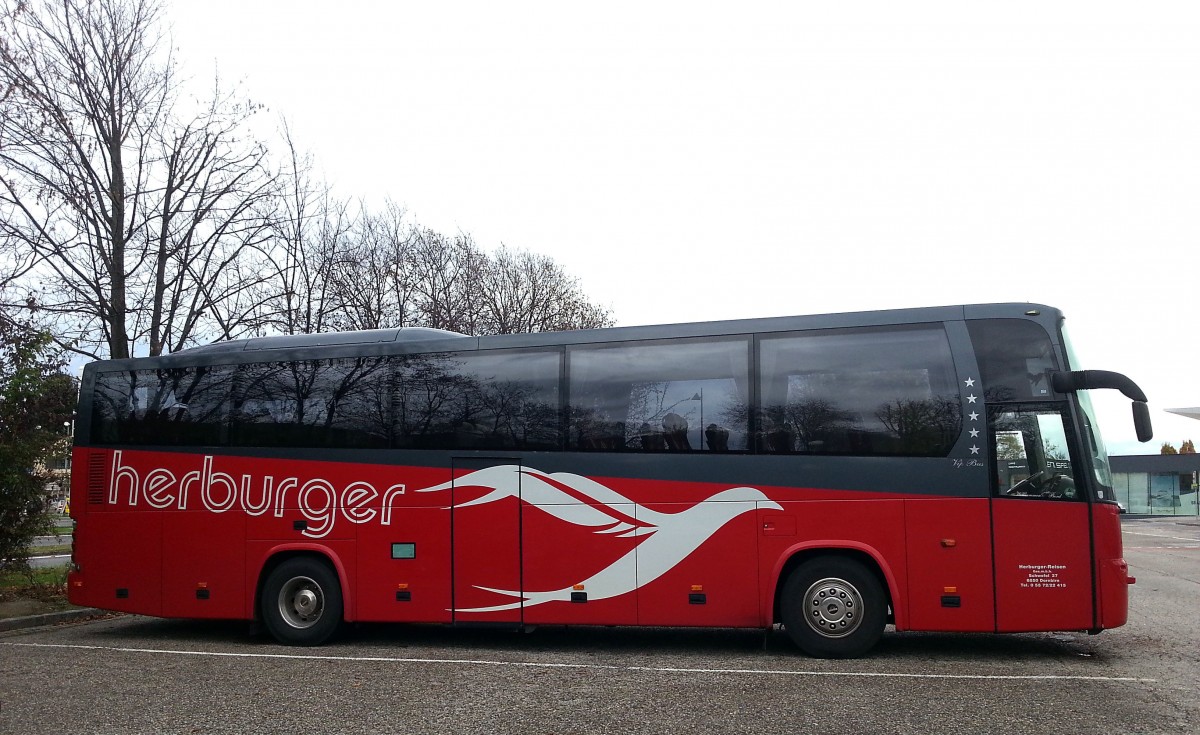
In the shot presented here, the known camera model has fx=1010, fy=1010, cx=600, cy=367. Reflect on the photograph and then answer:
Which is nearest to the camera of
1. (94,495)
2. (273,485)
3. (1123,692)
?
(1123,692)

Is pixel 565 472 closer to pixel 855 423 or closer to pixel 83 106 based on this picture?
pixel 855 423

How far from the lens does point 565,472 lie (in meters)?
10.8

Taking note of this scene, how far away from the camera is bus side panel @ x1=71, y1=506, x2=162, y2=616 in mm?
12266

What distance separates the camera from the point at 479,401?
11.2m

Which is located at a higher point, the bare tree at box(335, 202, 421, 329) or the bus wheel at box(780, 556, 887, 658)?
the bare tree at box(335, 202, 421, 329)

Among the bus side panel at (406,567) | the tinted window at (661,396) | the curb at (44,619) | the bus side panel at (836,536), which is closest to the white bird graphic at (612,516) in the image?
the bus side panel at (836,536)

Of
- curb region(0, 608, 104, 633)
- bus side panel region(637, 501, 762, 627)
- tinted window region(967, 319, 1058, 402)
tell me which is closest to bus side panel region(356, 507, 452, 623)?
bus side panel region(637, 501, 762, 627)

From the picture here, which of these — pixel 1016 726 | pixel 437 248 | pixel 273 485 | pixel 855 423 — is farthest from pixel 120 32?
pixel 437 248

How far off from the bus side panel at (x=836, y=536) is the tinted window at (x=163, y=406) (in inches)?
258

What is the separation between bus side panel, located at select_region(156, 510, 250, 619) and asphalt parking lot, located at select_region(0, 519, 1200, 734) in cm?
43

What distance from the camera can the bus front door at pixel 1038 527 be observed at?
30.8 ft

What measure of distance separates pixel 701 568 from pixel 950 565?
242 centimetres

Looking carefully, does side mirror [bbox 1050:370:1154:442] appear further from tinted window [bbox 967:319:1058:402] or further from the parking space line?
the parking space line

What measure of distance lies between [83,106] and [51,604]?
8.33m
